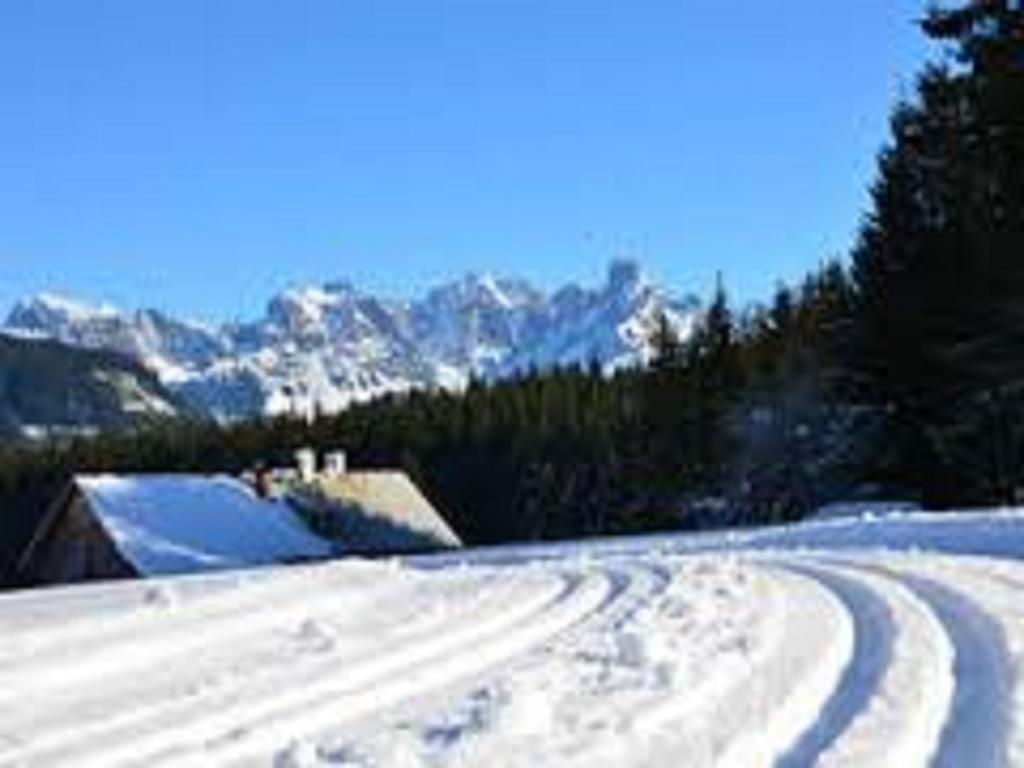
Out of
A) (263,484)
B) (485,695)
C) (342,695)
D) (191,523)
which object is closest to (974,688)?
(485,695)

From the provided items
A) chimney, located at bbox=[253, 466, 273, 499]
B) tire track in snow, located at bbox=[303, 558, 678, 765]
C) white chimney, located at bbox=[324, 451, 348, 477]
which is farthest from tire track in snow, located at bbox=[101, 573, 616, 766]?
white chimney, located at bbox=[324, 451, 348, 477]

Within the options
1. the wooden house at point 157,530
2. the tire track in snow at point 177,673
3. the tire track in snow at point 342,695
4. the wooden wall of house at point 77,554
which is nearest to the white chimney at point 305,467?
the wooden house at point 157,530

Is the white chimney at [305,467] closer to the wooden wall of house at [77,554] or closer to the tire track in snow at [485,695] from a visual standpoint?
the wooden wall of house at [77,554]

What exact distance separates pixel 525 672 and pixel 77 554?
5734 cm

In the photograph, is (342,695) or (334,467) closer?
(342,695)

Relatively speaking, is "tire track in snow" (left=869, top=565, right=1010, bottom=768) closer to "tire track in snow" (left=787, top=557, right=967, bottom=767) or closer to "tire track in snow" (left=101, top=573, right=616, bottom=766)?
"tire track in snow" (left=787, top=557, right=967, bottom=767)

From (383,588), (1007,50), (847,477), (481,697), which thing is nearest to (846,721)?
(481,697)

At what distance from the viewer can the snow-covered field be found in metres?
10.3

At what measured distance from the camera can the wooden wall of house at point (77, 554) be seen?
216ft

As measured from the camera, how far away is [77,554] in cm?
6906

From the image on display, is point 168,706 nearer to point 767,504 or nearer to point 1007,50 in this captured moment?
point 1007,50

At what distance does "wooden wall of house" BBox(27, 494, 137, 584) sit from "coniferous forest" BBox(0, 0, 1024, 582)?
20.6m

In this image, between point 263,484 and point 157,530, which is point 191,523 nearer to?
point 157,530

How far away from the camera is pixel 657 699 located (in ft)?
38.9
